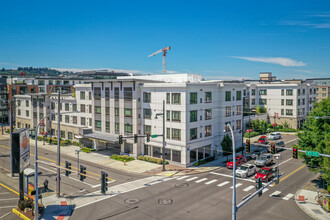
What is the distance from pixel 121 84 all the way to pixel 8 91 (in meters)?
61.1

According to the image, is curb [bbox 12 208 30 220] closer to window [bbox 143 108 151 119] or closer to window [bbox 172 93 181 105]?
window [bbox 143 108 151 119]

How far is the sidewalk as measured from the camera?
1014 inches

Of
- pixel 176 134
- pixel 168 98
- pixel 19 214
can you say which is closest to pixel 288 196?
pixel 176 134

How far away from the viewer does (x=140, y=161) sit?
47.1 m

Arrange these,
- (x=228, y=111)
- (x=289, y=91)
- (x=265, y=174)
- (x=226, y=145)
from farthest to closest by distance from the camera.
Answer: (x=289, y=91), (x=228, y=111), (x=226, y=145), (x=265, y=174)

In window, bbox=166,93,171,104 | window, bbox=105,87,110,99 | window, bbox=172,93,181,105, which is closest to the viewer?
window, bbox=172,93,181,105

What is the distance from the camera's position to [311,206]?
2778cm

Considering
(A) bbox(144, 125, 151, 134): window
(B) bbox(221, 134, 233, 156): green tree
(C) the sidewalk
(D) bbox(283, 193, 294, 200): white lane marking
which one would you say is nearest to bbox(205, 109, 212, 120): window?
(B) bbox(221, 134, 233, 156): green tree

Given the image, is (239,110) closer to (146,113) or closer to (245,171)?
(146,113)

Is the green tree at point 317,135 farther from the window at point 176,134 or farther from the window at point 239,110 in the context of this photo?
the window at point 239,110

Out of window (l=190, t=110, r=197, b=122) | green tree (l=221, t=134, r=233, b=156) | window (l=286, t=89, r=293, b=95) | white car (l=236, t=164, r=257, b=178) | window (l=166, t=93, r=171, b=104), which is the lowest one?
white car (l=236, t=164, r=257, b=178)

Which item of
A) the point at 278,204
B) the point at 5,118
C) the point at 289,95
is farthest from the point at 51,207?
the point at 5,118

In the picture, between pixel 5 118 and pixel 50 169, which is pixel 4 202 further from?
pixel 5 118

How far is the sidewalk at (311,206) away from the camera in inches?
1014
